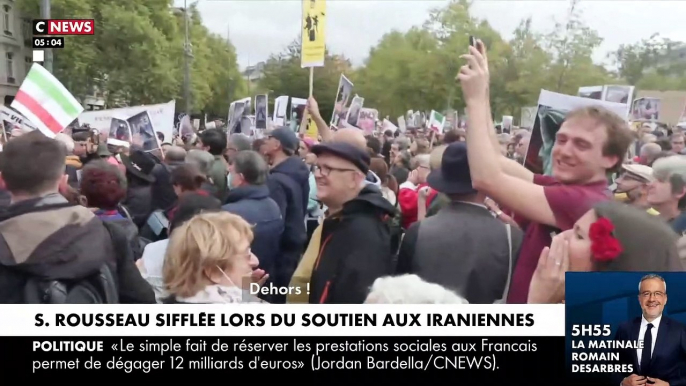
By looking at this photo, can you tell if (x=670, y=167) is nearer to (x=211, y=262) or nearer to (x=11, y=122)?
(x=211, y=262)

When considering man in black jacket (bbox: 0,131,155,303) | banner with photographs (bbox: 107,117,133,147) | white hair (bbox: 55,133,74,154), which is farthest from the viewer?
banner with photographs (bbox: 107,117,133,147)

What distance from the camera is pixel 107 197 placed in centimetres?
285

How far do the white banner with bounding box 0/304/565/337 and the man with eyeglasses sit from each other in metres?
0.44

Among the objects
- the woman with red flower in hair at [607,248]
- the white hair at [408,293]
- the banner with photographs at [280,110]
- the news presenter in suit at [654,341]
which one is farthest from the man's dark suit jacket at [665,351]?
the banner with photographs at [280,110]

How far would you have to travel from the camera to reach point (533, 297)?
9.25 ft

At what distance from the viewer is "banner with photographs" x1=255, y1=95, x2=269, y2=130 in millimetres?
2889

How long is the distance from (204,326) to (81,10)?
3.91 ft

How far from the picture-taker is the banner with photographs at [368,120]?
2900 mm

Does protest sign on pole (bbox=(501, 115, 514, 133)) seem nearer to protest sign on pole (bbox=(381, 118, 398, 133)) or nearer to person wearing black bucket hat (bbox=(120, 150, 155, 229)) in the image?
protest sign on pole (bbox=(381, 118, 398, 133))

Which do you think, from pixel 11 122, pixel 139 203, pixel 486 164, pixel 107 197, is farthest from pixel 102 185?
pixel 486 164

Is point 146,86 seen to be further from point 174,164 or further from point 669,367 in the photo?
point 669,367

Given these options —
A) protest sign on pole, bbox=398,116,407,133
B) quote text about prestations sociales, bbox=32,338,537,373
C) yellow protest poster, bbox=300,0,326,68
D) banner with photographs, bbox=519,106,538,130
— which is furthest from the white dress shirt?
yellow protest poster, bbox=300,0,326,68

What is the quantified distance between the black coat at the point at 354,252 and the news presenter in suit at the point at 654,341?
0.90 m

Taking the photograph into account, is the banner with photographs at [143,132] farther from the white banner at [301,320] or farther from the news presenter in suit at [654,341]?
the news presenter in suit at [654,341]
